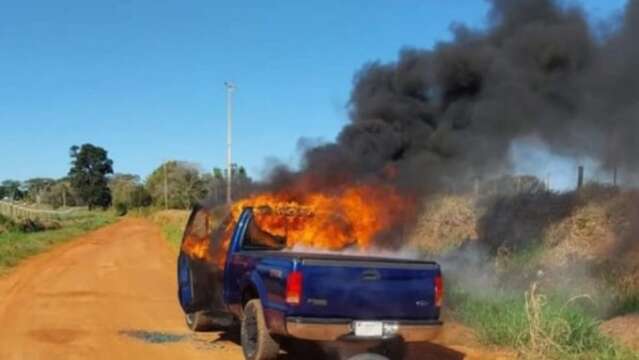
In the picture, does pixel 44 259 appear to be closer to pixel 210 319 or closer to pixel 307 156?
pixel 307 156

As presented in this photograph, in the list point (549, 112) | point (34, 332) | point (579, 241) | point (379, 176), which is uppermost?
point (549, 112)

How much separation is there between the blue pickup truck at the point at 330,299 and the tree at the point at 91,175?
4351 inches

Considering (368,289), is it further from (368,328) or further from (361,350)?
(361,350)

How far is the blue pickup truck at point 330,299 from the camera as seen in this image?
23.3 feet

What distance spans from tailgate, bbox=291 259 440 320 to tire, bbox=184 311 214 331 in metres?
3.68

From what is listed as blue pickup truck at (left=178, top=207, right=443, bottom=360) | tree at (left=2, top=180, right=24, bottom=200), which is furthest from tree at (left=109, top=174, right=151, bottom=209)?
blue pickup truck at (left=178, top=207, right=443, bottom=360)

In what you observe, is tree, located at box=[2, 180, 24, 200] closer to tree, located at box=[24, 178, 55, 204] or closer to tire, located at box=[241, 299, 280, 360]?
tree, located at box=[24, 178, 55, 204]

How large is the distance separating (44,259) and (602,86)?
18.0 meters

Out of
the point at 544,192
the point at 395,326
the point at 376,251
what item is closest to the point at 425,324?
the point at 395,326

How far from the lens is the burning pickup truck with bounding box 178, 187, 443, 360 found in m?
7.12

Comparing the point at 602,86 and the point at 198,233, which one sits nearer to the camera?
the point at 198,233

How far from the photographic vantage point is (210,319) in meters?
10.5

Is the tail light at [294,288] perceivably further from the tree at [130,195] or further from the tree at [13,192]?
the tree at [13,192]

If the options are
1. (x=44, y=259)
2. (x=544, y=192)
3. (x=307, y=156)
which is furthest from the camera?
(x=44, y=259)
